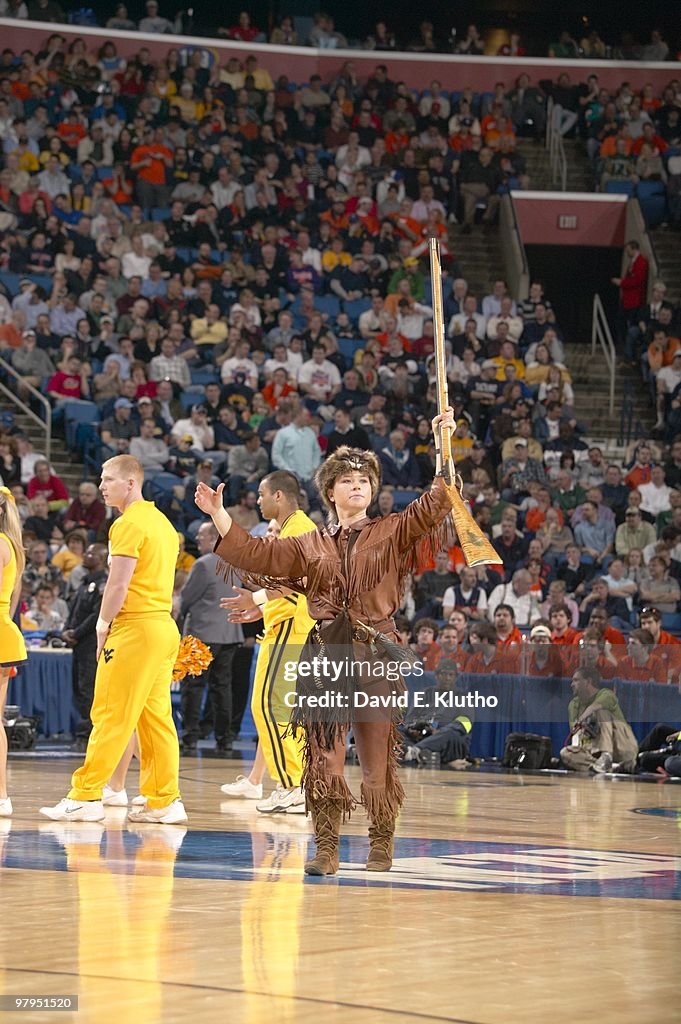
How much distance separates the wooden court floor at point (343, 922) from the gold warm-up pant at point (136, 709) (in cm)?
27

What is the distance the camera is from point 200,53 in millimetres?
26547

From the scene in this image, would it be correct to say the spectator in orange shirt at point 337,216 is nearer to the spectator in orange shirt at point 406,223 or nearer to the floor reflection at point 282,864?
the spectator in orange shirt at point 406,223

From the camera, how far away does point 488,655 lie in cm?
1455

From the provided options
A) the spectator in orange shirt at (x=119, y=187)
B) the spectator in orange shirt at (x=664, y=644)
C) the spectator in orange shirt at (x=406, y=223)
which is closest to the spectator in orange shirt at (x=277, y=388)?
the spectator in orange shirt at (x=119, y=187)

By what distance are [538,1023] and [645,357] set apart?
67.4 feet

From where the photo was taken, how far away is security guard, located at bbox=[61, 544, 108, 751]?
14.9 meters

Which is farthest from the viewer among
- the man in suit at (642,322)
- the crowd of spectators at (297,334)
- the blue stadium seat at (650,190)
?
the blue stadium seat at (650,190)

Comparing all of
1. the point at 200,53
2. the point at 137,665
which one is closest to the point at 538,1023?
the point at 137,665

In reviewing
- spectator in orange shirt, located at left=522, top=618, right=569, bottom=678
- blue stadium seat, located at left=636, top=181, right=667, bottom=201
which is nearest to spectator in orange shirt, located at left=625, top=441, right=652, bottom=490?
spectator in orange shirt, located at left=522, top=618, right=569, bottom=678

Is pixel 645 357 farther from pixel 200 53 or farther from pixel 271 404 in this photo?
pixel 200 53

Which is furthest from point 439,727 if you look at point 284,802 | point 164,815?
point 164,815

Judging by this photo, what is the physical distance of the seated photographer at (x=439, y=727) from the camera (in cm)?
1446

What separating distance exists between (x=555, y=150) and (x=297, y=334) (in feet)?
26.8

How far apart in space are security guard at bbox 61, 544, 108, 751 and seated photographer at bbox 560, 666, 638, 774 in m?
4.32
